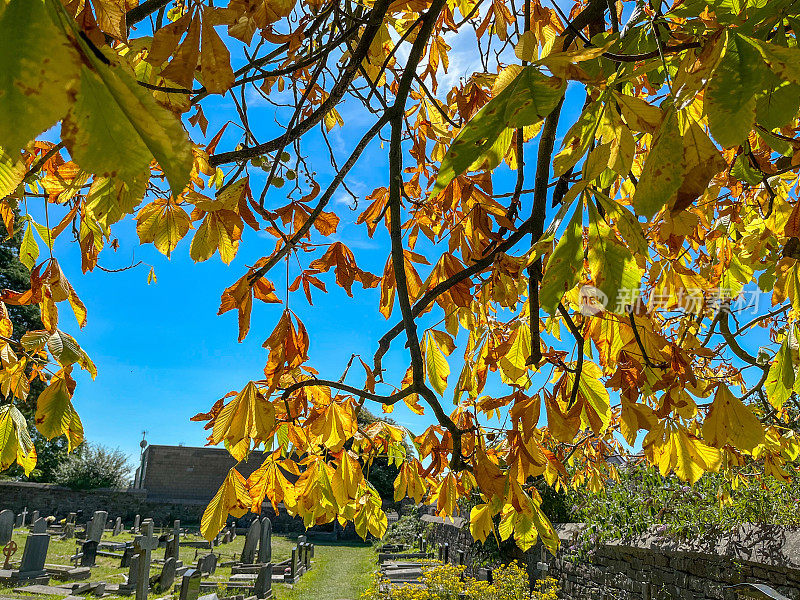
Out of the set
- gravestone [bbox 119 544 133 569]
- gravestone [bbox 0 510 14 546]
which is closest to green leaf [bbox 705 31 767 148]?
gravestone [bbox 119 544 133 569]

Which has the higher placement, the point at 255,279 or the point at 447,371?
the point at 255,279

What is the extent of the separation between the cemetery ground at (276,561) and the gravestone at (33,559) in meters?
0.16

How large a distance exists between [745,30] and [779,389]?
3.46 ft

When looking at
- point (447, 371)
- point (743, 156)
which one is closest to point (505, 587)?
point (447, 371)

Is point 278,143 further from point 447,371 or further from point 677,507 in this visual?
point 677,507

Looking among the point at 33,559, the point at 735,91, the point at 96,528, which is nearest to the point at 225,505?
the point at 735,91

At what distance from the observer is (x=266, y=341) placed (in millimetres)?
1222

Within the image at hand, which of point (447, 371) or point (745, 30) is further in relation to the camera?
point (447, 371)

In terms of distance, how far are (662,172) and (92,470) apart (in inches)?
1059

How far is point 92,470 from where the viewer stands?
22578 mm

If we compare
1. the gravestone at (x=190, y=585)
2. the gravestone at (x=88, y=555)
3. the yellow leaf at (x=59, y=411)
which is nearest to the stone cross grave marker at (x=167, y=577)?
the gravestone at (x=190, y=585)

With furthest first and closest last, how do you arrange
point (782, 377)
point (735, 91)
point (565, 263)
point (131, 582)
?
point (131, 582) < point (782, 377) < point (565, 263) < point (735, 91)

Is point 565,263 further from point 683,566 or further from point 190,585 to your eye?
point 190,585

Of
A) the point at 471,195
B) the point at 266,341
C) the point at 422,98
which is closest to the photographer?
the point at 266,341
